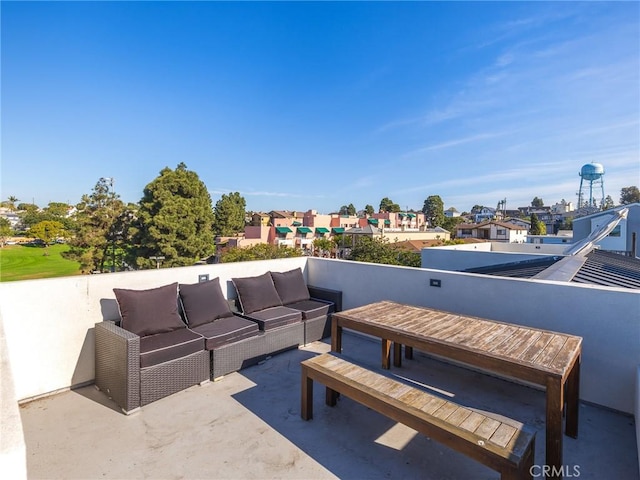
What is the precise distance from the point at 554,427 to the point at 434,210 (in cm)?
6845

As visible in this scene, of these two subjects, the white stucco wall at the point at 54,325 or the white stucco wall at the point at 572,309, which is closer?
the white stucco wall at the point at 572,309

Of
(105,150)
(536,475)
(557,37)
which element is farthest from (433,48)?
(105,150)

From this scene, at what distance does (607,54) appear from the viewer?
22.1 ft

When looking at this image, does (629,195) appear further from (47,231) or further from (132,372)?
(47,231)

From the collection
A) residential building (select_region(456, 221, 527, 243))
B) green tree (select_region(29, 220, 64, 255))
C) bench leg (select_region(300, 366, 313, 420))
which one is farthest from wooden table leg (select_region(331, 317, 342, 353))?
green tree (select_region(29, 220, 64, 255))

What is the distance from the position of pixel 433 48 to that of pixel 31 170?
53.2 feet

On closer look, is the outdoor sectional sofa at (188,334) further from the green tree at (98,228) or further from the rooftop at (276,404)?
the green tree at (98,228)

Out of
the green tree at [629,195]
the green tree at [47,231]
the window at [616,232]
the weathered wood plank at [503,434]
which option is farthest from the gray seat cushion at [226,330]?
the green tree at [629,195]

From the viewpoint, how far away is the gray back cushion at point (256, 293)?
4.57 m

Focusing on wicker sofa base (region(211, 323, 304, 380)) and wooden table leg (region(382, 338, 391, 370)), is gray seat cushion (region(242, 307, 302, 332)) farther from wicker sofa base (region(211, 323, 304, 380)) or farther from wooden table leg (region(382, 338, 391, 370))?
wooden table leg (region(382, 338, 391, 370))

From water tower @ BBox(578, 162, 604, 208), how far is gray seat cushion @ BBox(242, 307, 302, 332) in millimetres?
47698

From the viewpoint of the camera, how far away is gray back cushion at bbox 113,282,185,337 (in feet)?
11.3

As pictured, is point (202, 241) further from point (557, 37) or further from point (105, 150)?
point (557, 37)

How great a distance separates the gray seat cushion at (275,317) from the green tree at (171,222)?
16.8 meters
